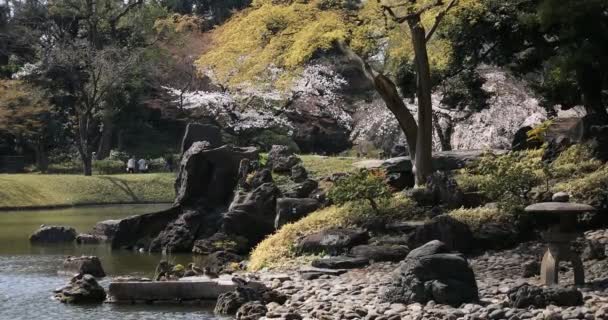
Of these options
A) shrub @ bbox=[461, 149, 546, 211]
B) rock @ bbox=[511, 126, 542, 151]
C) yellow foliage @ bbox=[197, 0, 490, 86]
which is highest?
yellow foliage @ bbox=[197, 0, 490, 86]

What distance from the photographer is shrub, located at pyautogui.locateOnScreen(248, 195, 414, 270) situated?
1705cm

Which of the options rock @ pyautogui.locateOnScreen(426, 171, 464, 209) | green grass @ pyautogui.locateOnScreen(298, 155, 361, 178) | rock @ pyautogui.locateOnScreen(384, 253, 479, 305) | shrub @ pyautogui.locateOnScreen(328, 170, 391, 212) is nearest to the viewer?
rock @ pyautogui.locateOnScreen(384, 253, 479, 305)

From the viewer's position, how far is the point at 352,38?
67.3 feet

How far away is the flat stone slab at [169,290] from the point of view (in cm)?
1448

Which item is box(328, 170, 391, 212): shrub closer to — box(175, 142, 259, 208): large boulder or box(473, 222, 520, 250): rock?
box(473, 222, 520, 250): rock

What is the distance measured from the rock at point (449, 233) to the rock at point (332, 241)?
1.32 m

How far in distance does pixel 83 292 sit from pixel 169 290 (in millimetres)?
1442

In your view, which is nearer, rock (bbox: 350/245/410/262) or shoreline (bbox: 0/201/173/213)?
rock (bbox: 350/245/410/262)

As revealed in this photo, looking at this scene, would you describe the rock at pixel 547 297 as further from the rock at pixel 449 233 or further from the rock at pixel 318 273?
the rock at pixel 318 273

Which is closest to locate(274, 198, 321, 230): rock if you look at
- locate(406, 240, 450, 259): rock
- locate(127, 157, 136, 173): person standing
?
locate(406, 240, 450, 259): rock

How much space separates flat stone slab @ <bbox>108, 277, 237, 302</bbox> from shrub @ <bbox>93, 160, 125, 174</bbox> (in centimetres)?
3472

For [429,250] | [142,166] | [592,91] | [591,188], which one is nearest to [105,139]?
[142,166]

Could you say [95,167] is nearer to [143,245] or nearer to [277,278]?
[143,245]

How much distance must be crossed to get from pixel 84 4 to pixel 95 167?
32.6 ft
